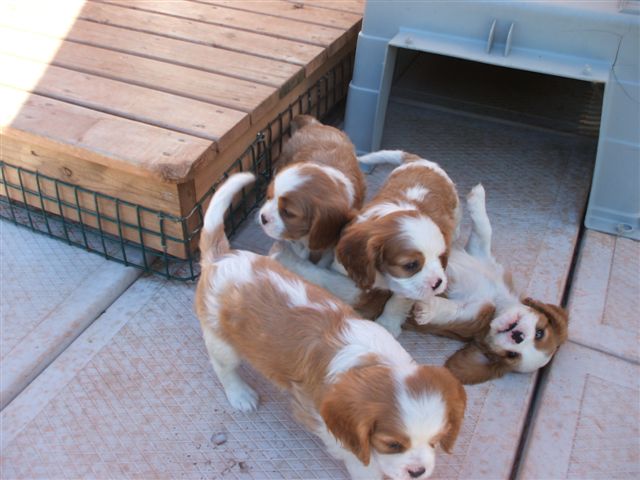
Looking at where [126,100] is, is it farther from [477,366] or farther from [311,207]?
[477,366]

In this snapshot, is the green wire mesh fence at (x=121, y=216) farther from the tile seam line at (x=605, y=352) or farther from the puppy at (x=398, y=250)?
the tile seam line at (x=605, y=352)

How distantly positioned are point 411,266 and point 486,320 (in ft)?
1.71

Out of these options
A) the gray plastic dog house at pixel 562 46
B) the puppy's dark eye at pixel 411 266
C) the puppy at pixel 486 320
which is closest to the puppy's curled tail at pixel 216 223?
the puppy's dark eye at pixel 411 266

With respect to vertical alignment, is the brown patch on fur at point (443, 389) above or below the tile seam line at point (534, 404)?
above

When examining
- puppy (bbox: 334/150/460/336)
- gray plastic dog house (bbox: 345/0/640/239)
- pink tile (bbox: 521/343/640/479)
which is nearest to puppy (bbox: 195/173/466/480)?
puppy (bbox: 334/150/460/336)

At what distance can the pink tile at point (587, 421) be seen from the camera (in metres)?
2.09

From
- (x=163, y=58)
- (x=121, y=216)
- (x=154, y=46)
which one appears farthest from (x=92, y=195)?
(x=154, y=46)

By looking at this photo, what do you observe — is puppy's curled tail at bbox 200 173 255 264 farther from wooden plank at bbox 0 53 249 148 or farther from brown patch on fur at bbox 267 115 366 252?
wooden plank at bbox 0 53 249 148

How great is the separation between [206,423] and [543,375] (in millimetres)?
1331

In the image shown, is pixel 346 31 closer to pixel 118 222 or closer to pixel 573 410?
pixel 118 222

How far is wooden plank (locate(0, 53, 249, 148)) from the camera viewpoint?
2.58 meters

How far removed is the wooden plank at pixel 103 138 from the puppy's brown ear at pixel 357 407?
1.11 m

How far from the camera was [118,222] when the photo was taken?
265 cm

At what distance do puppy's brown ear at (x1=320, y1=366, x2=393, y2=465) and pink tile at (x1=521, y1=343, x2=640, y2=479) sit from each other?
82cm
